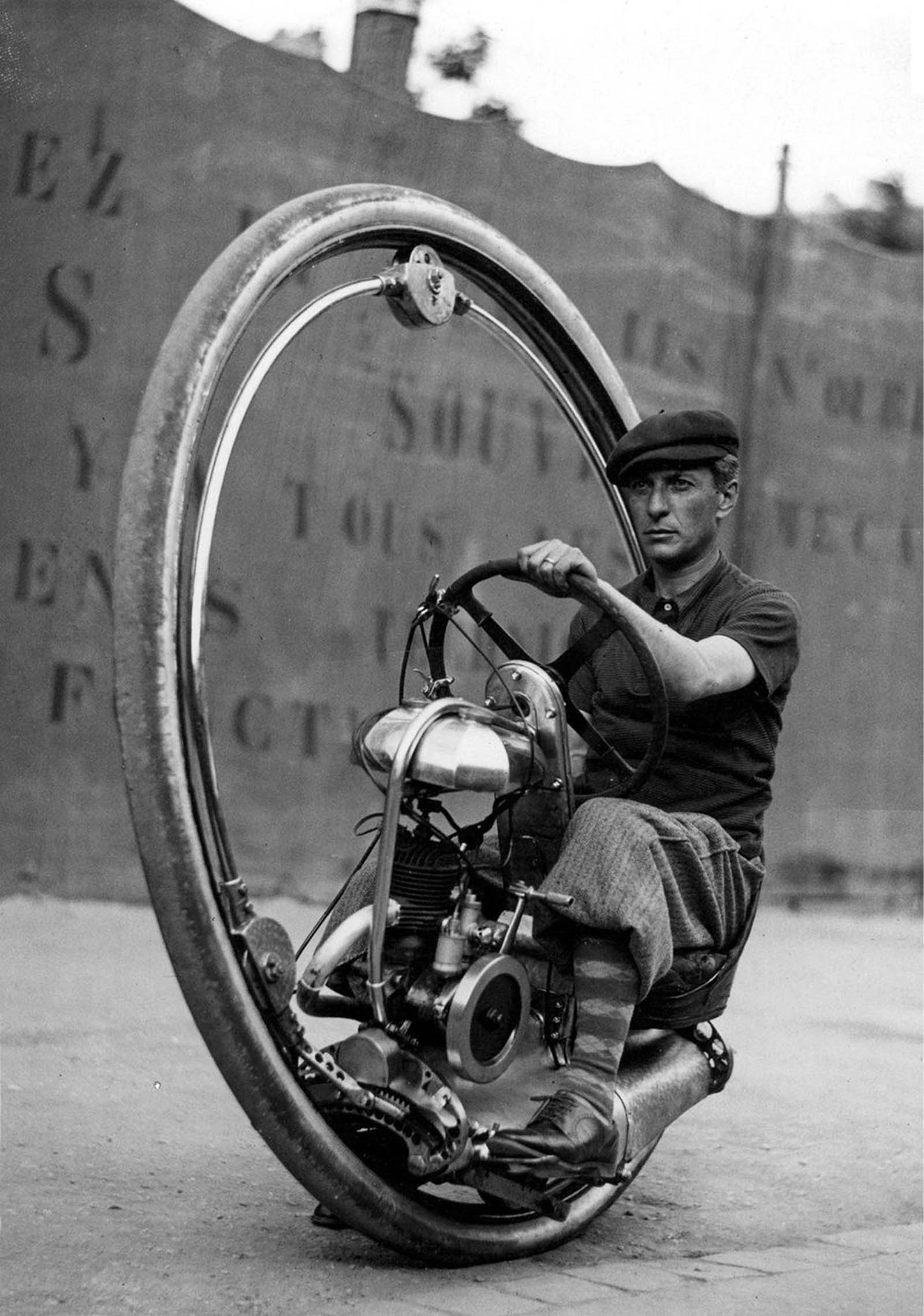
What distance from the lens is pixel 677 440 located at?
311cm

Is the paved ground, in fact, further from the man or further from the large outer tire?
the man

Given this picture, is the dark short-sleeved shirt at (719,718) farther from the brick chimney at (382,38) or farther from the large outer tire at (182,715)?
the brick chimney at (382,38)

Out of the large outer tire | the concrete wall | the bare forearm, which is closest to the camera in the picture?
the large outer tire

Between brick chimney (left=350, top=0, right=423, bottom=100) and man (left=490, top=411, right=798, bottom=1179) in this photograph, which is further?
brick chimney (left=350, top=0, right=423, bottom=100)

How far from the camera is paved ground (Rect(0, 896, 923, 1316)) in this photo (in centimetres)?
268

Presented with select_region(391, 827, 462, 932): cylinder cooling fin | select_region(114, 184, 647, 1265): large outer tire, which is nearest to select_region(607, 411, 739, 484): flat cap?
select_region(114, 184, 647, 1265): large outer tire

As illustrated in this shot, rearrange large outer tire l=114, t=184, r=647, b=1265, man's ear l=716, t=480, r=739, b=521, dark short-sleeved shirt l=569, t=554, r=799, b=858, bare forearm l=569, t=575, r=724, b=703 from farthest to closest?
1. man's ear l=716, t=480, r=739, b=521
2. dark short-sleeved shirt l=569, t=554, r=799, b=858
3. bare forearm l=569, t=575, r=724, b=703
4. large outer tire l=114, t=184, r=647, b=1265

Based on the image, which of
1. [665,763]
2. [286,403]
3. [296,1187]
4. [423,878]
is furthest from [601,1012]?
[286,403]

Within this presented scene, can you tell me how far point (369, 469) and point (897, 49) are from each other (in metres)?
2.40

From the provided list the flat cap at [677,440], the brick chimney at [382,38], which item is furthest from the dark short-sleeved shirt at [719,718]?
the brick chimney at [382,38]

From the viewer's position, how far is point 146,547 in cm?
235

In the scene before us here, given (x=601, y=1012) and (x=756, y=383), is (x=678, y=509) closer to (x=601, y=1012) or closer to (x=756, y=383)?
(x=601, y=1012)

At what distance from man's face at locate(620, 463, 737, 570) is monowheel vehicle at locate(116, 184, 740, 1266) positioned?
34cm

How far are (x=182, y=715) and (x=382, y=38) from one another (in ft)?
10.5
